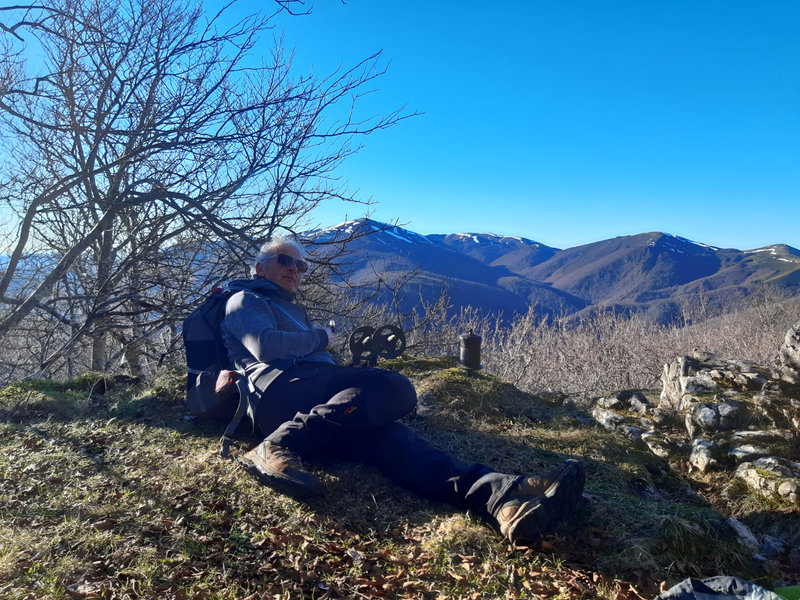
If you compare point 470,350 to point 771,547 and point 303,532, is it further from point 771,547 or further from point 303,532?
point 303,532

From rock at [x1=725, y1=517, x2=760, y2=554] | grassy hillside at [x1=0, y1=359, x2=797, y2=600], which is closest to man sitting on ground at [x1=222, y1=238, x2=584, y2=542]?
grassy hillside at [x1=0, y1=359, x2=797, y2=600]

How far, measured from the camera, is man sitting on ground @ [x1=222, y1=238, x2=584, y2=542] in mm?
2465

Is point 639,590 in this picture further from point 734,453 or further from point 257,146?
point 257,146

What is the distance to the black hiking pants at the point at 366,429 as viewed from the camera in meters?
2.69

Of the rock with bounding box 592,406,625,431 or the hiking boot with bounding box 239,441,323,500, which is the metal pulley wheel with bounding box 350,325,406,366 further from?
the hiking boot with bounding box 239,441,323,500

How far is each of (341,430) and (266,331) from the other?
839 mm

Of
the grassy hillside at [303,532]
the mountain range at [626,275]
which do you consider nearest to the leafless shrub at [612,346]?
the grassy hillside at [303,532]

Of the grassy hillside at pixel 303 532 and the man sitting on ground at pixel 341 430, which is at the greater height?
the man sitting on ground at pixel 341 430

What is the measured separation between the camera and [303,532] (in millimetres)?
2393

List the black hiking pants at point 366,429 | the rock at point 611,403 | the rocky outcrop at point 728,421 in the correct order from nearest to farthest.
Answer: the black hiking pants at point 366,429, the rocky outcrop at point 728,421, the rock at point 611,403

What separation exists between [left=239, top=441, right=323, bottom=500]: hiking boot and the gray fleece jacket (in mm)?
584

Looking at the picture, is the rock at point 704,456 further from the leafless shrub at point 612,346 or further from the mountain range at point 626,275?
the mountain range at point 626,275

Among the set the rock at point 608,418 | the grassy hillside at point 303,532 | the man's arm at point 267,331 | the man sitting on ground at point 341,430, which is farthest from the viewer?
the rock at point 608,418

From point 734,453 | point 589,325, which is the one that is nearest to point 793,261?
point 589,325
